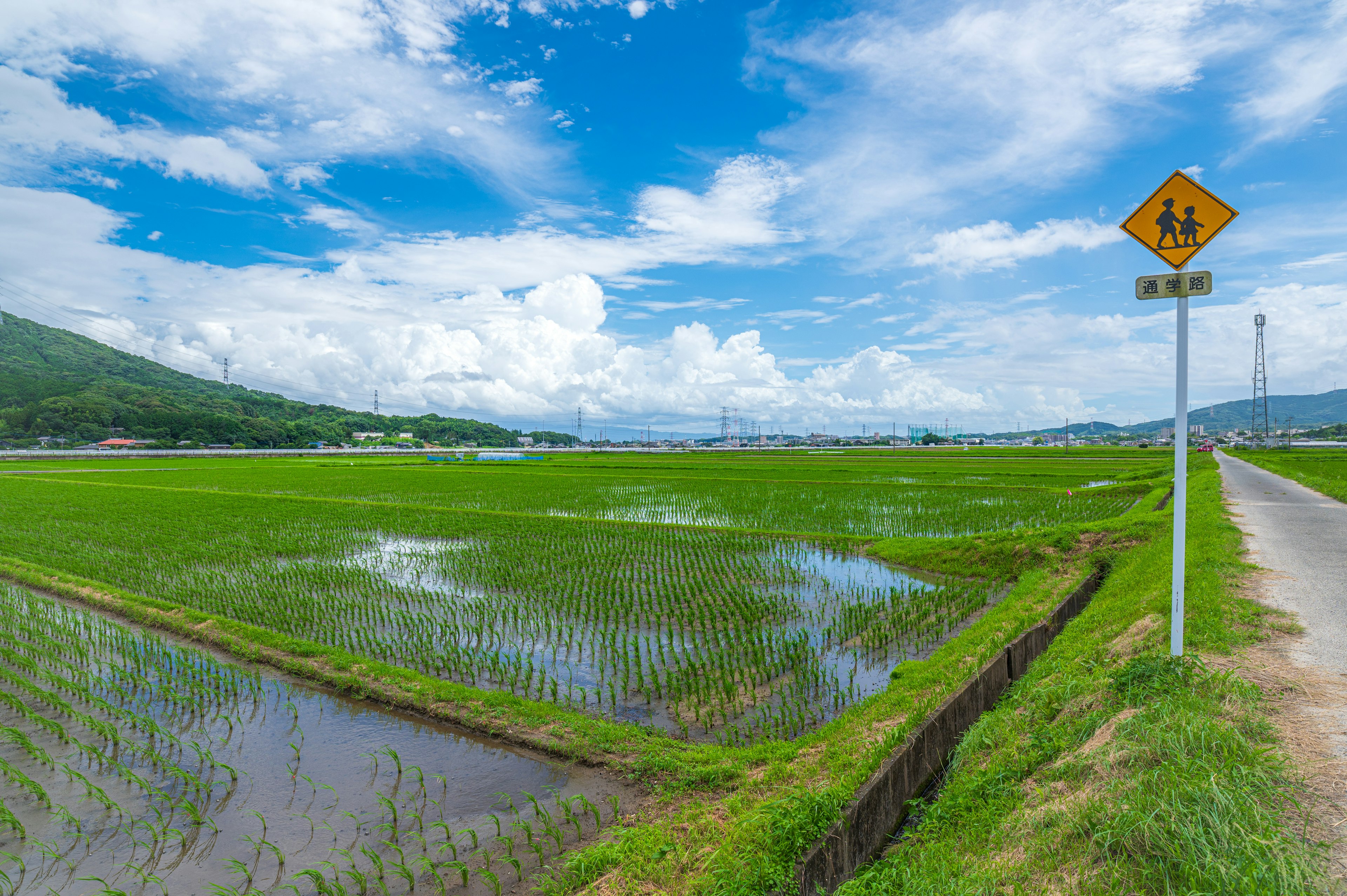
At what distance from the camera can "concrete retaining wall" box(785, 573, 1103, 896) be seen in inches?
156

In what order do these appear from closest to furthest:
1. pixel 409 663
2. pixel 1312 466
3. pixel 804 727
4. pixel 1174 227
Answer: pixel 1174 227 < pixel 804 727 < pixel 409 663 < pixel 1312 466

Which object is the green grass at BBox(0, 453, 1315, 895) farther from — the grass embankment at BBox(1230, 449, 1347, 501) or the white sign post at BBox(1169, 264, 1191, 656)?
the grass embankment at BBox(1230, 449, 1347, 501)

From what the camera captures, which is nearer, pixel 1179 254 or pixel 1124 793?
pixel 1124 793

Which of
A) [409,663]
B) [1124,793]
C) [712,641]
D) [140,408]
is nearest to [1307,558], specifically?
[712,641]

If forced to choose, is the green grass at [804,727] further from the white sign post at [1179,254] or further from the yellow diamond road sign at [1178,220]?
the yellow diamond road sign at [1178,220]

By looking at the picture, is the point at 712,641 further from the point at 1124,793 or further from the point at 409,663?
the point at 1124,793

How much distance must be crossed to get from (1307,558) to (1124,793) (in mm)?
9867

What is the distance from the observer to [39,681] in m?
7.76

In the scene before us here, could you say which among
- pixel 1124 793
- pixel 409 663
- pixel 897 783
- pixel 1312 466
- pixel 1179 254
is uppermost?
pixel 1179 254

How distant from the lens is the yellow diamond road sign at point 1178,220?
5.30 metres

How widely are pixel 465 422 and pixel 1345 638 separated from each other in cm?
17782

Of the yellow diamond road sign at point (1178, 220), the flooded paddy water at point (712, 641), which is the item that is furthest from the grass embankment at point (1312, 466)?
the yellow diamond road sign at point (1178, 220)

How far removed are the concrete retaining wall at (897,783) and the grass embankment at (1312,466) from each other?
19978 mm

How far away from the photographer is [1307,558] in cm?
980
